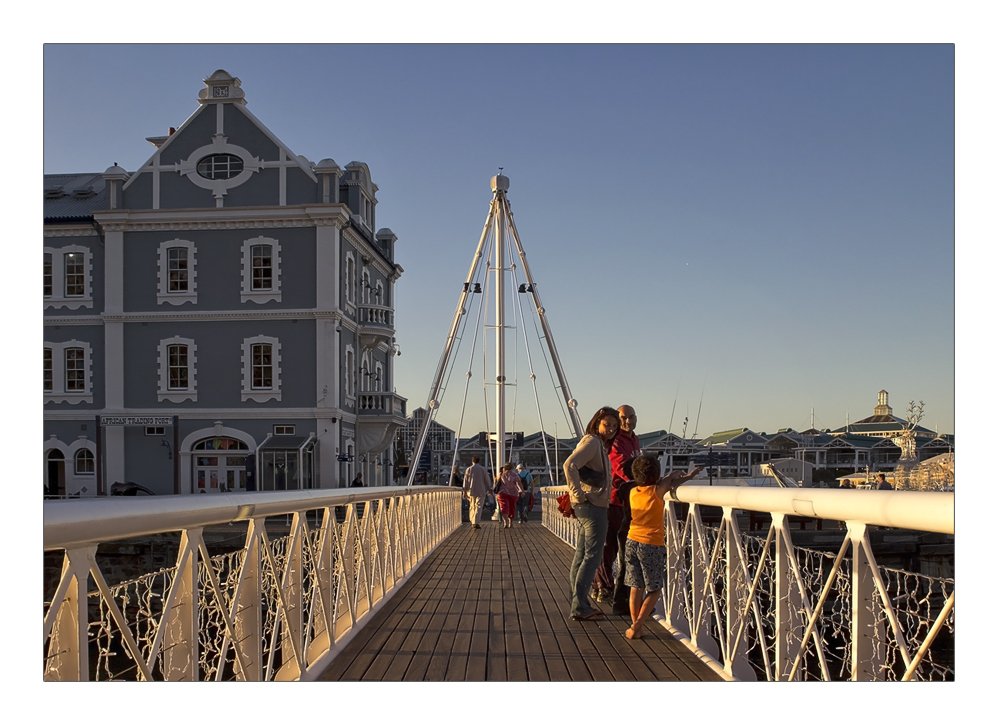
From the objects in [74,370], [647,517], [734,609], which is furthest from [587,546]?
[74,370]

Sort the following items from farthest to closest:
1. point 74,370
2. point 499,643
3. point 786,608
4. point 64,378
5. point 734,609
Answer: point 74,370 → point 64,378 → point 499,643 → point 734,609 → point 786,608

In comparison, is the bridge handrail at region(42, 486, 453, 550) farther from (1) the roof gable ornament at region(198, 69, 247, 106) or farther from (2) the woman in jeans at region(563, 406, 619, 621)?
(1) the roof gable ornament at region(198, 69, 247, 106)

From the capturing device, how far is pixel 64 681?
2.44 metres

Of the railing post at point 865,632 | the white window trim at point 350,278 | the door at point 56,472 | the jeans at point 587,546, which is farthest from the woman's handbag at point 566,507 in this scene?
the white window trim at point 350,278

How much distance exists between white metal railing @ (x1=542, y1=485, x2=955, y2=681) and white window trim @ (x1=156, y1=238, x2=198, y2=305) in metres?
21.0

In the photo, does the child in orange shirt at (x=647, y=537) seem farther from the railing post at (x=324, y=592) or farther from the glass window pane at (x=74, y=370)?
the glass window pane at (x=74, y=370)

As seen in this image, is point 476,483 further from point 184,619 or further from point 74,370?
point 184,619

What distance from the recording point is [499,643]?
481 cm

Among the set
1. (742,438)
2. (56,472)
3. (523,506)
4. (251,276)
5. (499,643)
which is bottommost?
(742,438)

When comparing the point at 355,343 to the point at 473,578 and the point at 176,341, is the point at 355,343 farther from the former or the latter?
the point at 473,578

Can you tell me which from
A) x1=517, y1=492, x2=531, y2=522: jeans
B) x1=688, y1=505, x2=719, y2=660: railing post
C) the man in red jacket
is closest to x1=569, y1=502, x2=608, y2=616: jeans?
the man in red jacket

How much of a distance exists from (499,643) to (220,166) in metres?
21.7
